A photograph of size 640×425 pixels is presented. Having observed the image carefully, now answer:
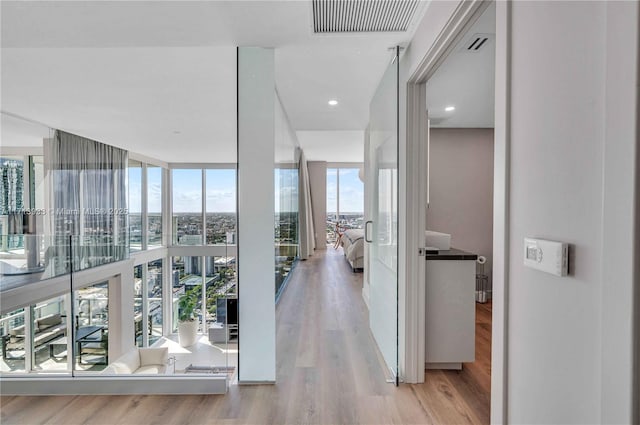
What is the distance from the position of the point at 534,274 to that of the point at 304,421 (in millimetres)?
1516

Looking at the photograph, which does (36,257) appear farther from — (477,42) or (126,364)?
(477,42)

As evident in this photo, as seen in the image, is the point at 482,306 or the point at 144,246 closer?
the point at 144,246

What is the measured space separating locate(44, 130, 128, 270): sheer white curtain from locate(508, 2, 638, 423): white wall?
291 cm

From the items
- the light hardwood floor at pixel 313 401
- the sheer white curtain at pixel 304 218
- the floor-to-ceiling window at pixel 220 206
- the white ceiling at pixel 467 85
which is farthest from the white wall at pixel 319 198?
the floor-to-ceiling window at pixel 220 206

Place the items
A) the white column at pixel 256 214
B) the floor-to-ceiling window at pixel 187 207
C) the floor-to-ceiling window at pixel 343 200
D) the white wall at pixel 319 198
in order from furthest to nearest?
the floor-to-ceiling window at pixel 343 200, the white wall at pixel 319 198, the floor-to-ceiling window at pixel 187 207, the white column at pixel 256 214

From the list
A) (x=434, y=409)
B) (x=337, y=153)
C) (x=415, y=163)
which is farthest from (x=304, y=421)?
(x=337, y=153)

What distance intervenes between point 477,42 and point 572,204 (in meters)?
1.72

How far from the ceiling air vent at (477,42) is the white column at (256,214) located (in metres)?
1.36

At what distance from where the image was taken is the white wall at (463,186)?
431cm

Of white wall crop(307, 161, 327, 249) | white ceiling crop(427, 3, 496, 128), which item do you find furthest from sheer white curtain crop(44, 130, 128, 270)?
white wall crop(307, 161, 327, 249)

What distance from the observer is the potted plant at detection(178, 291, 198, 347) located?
2.32 meters

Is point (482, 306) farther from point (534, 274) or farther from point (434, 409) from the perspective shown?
point (534, 274)

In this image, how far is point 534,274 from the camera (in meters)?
0.92

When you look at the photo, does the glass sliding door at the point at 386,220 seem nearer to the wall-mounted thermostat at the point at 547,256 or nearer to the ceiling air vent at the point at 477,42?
the ceiling air vent at the point at 477,42
